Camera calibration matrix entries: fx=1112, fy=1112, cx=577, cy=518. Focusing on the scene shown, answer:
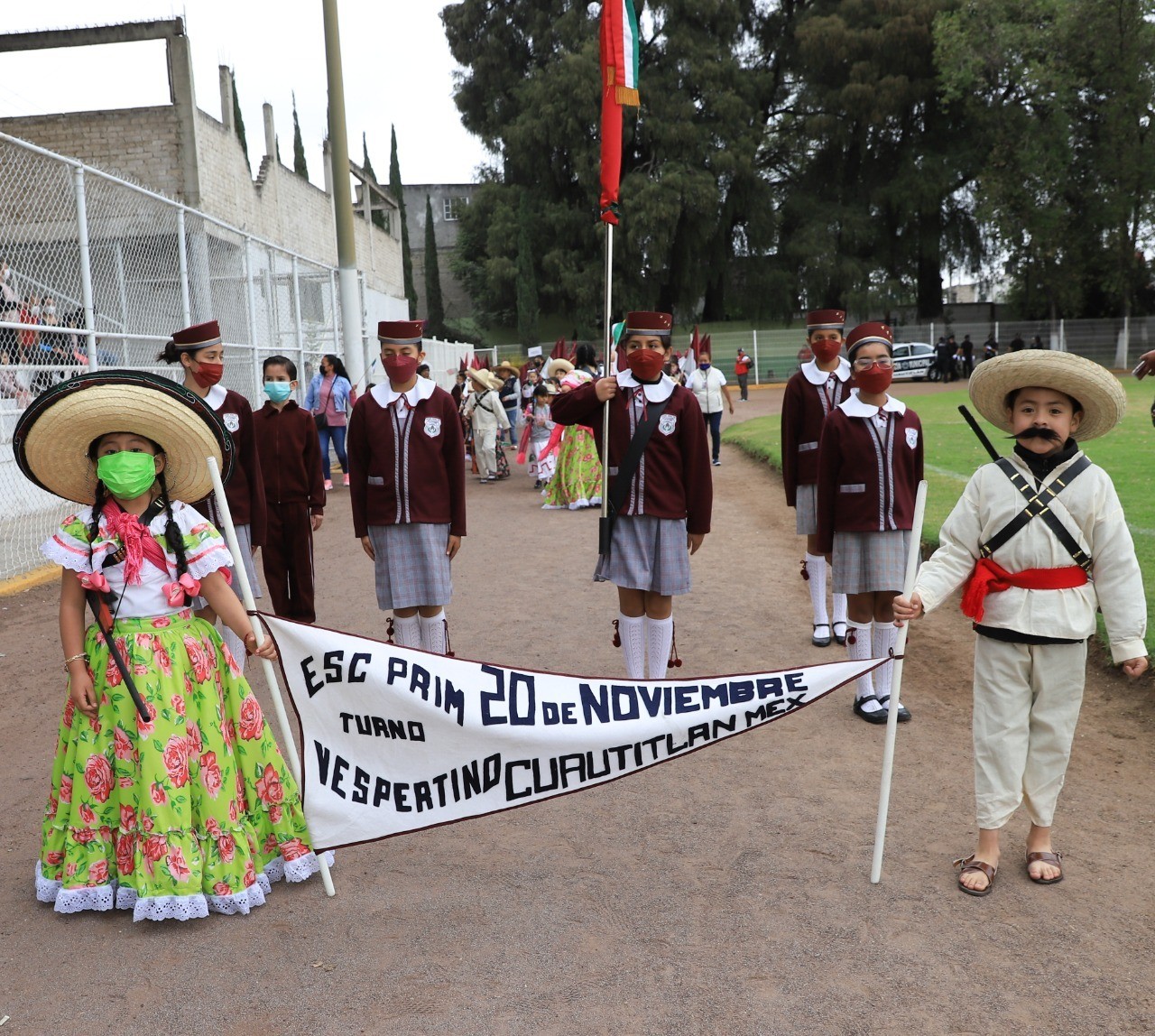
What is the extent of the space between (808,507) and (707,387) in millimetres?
9681

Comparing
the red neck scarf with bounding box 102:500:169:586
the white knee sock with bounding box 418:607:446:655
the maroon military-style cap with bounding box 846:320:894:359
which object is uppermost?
the maroon military-style cap with bounding box 846:320:894:359

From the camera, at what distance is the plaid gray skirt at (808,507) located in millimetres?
7320

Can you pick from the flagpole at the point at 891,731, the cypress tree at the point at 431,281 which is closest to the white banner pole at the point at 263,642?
the flagpole at the point at 891,731

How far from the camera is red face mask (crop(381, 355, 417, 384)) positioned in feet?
19.2

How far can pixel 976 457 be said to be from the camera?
16.1 meters

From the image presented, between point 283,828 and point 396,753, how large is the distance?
558mm

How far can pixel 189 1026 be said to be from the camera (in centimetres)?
319

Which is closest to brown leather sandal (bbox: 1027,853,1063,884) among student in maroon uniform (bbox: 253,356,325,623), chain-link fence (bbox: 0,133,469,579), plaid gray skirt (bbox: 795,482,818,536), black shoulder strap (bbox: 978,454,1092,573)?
black shoulder strap (bbox: 978,454,1092,573)

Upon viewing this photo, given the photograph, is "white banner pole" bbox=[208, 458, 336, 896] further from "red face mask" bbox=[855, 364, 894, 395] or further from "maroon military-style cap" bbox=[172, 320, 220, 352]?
"red face mask" bbox=[855, 364, 894, 395]

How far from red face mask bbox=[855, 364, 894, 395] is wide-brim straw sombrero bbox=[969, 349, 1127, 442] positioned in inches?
62.0

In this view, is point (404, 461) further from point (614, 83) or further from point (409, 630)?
point (614, 83)

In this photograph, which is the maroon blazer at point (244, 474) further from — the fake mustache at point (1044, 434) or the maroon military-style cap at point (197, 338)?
the fake mustache at point (1044, 434)

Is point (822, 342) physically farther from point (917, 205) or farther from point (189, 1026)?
point (917, 205)

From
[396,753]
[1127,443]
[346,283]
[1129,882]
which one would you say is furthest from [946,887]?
[1127,443]
